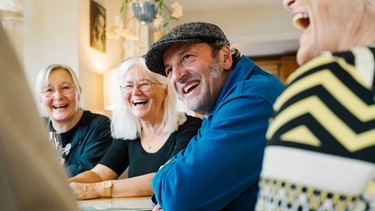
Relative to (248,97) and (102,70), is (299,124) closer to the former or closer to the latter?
(248,97)

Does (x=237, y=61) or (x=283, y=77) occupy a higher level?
(x=237, y=61)

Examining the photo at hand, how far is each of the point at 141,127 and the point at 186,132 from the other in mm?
308

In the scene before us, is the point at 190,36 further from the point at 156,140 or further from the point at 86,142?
the point at 86,142

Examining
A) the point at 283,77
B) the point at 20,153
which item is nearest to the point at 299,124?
the point at 20,153

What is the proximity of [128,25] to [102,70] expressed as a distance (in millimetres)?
607

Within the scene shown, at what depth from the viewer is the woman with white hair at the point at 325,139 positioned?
0.47 m

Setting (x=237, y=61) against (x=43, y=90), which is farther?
(x=43, y=90)

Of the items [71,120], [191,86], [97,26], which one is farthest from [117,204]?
[97,26]

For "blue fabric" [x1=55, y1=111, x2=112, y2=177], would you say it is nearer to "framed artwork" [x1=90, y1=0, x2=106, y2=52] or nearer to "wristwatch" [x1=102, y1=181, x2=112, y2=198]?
"wristwatch" [x1=102, y1=181, x2=112, y2=198]

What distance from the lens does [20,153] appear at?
0.95 feet

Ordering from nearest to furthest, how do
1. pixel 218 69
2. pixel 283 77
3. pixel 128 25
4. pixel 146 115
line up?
pixel 218 69
pixel 146 115
pixel 128 25
pixel 283 77

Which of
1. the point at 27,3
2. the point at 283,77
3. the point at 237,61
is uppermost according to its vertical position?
the point at 27,3

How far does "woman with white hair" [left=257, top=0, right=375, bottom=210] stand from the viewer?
47 centimetres

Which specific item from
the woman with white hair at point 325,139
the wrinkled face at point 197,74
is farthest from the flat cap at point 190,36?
the woman with white hair at point 325,139
